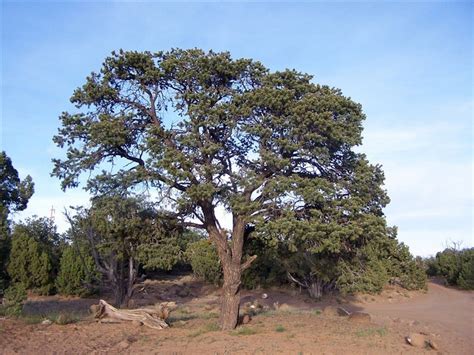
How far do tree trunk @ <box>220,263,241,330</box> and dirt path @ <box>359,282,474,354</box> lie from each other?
22.5ft

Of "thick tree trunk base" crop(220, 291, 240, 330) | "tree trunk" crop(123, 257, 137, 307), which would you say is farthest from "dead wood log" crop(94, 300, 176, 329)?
"tree trunk" crop(123, 257, 137, 307)

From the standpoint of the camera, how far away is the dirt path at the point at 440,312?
17.1 metres

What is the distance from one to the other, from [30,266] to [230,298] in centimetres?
2261

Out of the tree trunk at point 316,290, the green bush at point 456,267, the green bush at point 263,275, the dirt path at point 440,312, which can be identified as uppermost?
the green bush at point 456,267

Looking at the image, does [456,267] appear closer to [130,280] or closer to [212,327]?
[130,280]

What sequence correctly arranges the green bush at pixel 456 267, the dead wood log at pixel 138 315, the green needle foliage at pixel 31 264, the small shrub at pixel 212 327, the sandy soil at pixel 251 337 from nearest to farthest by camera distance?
the sandy soil at pixel 251 337, the small shrub at pixel 212 327, the dead wood log at pixel 138 315, the green needle foliage at pixel 31 264, the green bush at pixel 456 267

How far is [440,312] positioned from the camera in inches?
957

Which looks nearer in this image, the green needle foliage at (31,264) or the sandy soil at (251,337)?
the sandy soil at (251,337)

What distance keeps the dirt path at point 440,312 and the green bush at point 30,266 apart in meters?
21.1

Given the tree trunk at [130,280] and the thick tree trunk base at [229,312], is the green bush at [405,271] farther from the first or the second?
the thick tree trunk base at [229,312]

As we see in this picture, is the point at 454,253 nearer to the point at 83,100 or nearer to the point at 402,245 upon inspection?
the point at 402,245

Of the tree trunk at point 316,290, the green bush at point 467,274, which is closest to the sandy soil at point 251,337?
the tree trunk at point 316,290

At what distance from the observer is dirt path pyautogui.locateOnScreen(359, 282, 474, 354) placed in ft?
56.0

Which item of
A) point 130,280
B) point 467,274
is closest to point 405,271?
point 467,274
